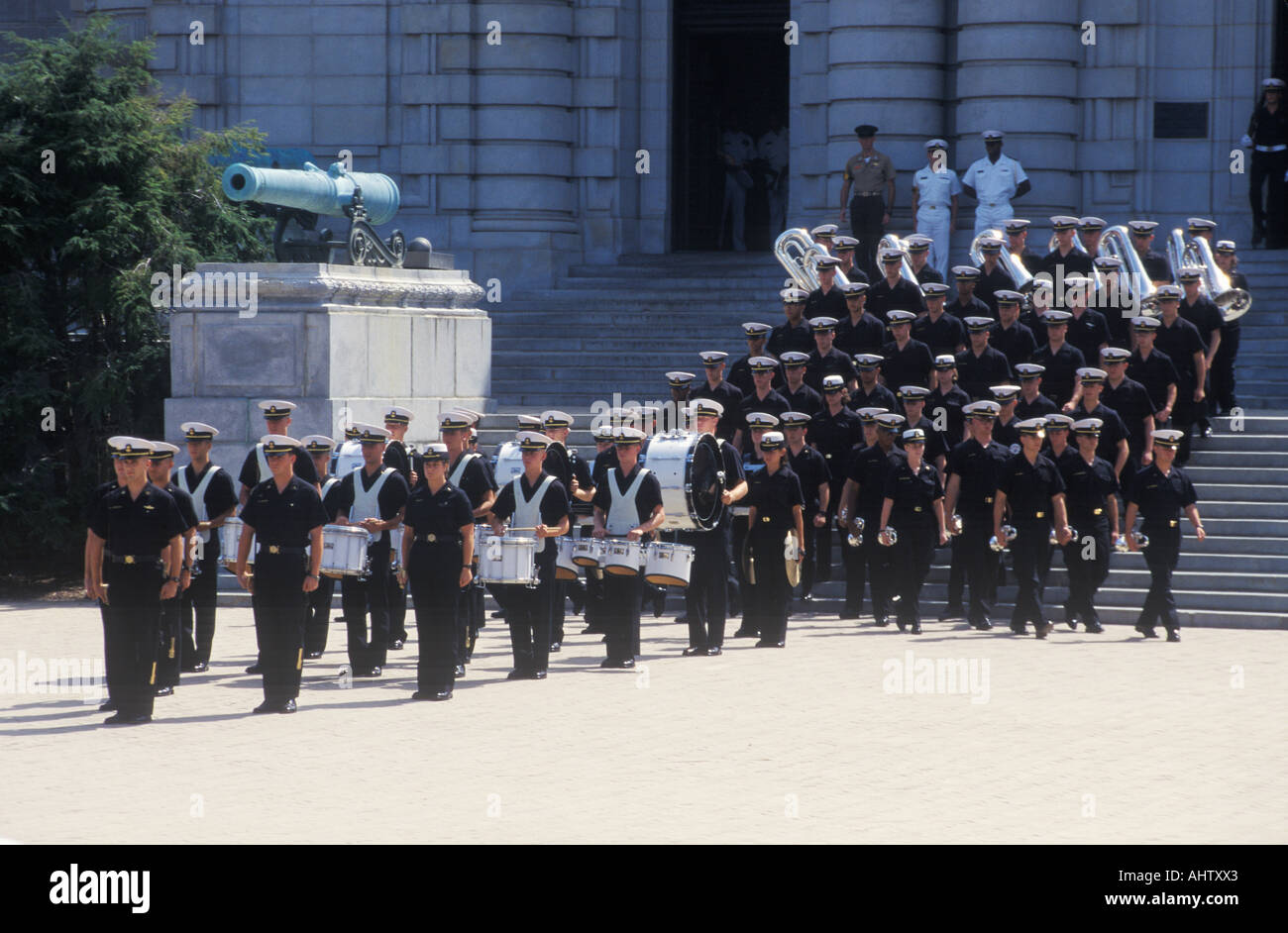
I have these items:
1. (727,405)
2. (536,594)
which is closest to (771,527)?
(727,405)

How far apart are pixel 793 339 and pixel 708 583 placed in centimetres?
388

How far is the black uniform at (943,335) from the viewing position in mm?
17969

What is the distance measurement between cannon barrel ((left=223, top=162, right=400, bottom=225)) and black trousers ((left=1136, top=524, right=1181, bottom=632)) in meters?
8.66

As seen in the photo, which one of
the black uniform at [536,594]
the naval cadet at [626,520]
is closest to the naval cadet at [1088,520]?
the naval cadet at [626,520]

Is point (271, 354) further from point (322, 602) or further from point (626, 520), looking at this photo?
point (626, 520)

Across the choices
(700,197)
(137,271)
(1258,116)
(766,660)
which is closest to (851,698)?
(766,660)

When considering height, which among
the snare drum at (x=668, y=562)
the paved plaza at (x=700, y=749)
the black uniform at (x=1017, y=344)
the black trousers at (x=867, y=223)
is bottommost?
the paved plaza at (x=700, y=749)

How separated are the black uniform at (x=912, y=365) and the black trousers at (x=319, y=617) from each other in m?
5.81

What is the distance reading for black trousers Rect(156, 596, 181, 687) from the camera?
1245 cm

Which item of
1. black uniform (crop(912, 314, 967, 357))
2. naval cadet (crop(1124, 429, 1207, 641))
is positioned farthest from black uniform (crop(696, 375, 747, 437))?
naval cadet (crop(1124, 429, 1207, 641))

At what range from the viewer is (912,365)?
17688 millimetres

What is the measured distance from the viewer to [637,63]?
2727 cm

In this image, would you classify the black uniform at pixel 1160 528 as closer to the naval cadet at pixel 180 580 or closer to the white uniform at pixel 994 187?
the white uniform at pixel 994 187

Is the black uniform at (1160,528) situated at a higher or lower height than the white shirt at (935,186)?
lower
